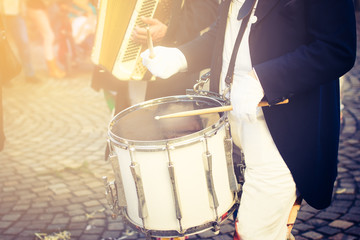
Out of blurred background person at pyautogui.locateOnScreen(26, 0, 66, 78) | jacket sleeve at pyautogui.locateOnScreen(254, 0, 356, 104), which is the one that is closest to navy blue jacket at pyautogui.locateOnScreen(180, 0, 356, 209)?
jacket sleeve at pyautogui.locateOnScreen(254, 0, 356, 104)

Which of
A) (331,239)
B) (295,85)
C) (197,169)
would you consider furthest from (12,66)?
(331,239)

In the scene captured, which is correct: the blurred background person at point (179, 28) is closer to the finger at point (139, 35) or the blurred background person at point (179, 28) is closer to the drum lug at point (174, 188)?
the finger at point (139, 35)

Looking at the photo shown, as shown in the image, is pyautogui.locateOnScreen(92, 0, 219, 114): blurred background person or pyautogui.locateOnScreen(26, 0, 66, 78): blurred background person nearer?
pyautogui.locateOnScreen(92, 0, 219, 114): blurred background person

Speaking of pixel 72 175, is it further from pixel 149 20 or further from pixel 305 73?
pixel 305 73

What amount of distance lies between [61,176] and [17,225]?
91 centimetres

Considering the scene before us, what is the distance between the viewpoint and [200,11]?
267 cm

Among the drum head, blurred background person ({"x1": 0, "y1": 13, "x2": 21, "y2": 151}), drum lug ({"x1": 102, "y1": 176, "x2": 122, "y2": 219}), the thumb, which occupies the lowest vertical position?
drum lug ({"x1": 102, "y1": 176, "x2": 122, "y2": 219})

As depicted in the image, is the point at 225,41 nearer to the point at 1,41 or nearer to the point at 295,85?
the point at 295,85

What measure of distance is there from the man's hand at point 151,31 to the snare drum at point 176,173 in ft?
2.65

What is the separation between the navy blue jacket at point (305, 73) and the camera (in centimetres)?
151

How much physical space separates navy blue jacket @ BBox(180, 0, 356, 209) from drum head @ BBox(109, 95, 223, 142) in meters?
0.31

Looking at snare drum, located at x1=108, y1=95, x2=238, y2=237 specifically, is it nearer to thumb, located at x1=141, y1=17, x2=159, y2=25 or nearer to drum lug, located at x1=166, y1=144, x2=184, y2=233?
drum lug, located at x1=166, y1=144, x2=184, y2=233

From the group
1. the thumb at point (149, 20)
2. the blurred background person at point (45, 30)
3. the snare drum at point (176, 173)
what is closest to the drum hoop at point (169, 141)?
the snare drum at point (176, 173)

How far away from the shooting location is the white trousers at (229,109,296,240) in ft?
5.85
